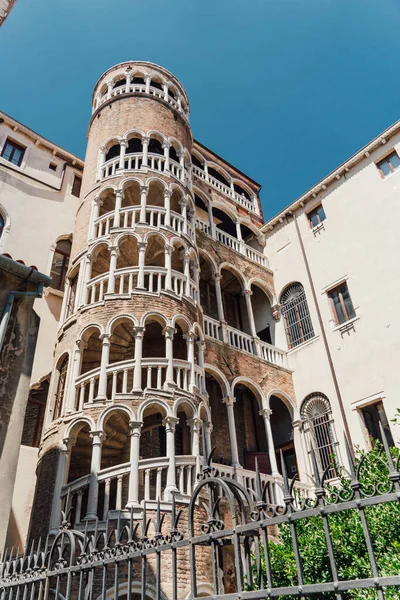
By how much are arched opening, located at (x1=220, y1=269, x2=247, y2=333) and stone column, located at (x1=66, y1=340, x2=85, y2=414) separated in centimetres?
797

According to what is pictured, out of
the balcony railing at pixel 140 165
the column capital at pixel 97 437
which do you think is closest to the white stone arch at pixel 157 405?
the column capital at pixel 97 437

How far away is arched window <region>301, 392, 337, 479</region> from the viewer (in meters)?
15.1

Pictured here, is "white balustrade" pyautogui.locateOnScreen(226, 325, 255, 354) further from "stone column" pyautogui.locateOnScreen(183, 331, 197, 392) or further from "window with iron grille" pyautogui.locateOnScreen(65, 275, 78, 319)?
"window with iron grille" pyautogui.locateOnScreen(65, 275, 78, 319)

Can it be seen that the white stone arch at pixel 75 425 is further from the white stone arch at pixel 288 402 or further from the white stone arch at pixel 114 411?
the white stone arch at pixel 288 402

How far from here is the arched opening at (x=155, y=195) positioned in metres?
16.3

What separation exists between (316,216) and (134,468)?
13.2 metres

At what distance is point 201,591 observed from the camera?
32.2 ft

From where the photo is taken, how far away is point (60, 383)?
44.2ft

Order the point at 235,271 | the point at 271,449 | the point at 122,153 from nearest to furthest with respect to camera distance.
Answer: the point at 271,449 < the point at 122,153 < the point at 235,271

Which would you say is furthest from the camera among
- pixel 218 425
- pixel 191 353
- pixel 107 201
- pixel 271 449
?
pixel 107 201

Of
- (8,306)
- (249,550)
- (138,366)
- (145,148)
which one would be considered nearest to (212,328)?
(138,366)

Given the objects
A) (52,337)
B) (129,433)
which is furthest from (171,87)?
(129,433)

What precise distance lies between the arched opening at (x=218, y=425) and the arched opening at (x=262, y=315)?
12.0ft

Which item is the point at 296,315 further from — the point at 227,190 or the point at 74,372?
the point at 74,372
